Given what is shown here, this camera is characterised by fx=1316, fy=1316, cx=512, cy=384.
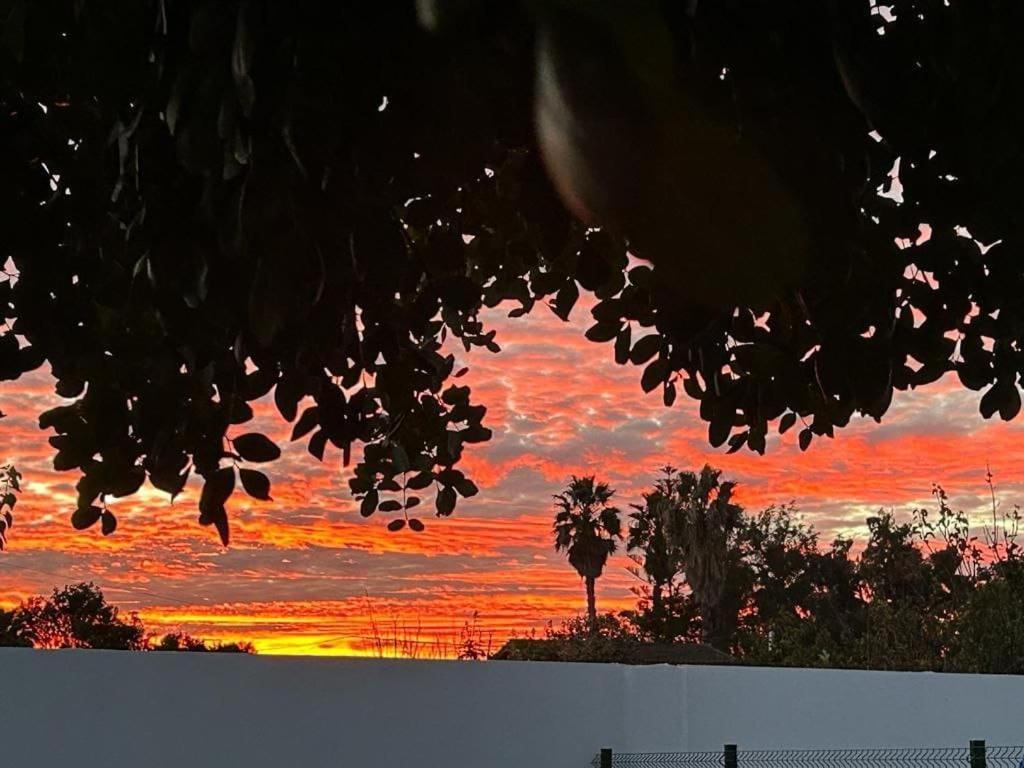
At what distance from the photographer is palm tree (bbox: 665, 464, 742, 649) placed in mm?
19125

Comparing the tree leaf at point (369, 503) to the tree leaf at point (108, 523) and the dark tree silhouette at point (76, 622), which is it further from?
the dark tree silhouette at point (76, 622)

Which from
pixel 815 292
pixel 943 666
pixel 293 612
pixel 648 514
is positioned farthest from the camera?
pixel 648 514

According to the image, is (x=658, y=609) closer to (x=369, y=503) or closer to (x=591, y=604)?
(x=591, y=604)

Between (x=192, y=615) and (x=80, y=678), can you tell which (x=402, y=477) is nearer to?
(x=80, y=678)

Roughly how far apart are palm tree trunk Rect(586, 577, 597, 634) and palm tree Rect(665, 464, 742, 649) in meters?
1.43

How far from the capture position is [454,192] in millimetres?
1635

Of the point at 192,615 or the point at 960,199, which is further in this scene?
the point at 192,615

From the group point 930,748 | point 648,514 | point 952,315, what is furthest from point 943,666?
point 952,315

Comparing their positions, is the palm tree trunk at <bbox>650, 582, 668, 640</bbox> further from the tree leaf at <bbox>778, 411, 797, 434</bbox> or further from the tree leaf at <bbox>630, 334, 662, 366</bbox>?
the tree leaf at <bbox>630, 334, 662, 366</bbox>

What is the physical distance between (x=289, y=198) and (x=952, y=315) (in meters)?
1.82

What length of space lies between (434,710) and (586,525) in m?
12.4

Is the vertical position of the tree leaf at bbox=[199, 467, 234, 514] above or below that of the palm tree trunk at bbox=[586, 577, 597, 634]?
below

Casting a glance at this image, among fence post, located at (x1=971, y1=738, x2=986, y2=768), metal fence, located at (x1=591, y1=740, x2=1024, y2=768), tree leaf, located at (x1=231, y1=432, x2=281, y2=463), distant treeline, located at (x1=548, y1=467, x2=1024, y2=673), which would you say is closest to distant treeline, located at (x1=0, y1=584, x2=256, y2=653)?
metal fence, located at (x1=591, y1=740, x2=1024, y2=768)

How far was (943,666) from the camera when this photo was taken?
549 inches
